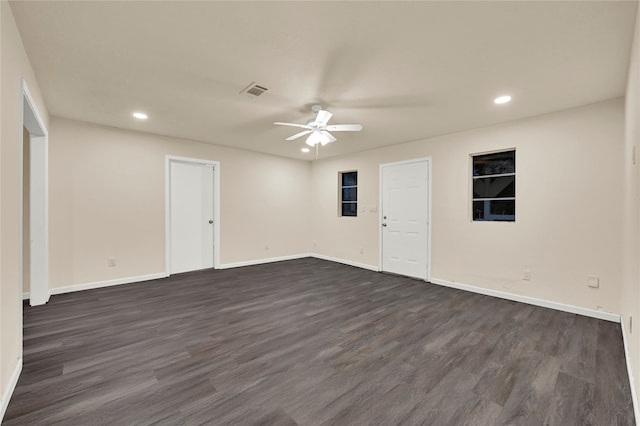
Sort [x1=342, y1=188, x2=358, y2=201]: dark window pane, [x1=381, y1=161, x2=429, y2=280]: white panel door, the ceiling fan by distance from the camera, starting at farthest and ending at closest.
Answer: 1. [x1=342, y1=188, x2=358, y2=201]: dark window pane
2. [x1=381, y1=161, x2=429, y2=280]: white panel door
3. the ceiling fan

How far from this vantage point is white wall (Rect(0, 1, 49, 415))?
5.37ft

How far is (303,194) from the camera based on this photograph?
698cm

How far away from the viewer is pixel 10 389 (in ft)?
5.79

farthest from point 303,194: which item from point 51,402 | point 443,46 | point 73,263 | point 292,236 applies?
point 51,402

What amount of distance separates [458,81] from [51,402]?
13.3 feet

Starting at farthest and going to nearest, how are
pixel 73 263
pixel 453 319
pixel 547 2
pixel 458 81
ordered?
pixel 73 263 < pixel 453 319 < pixel 458 81 < pixel 547 2

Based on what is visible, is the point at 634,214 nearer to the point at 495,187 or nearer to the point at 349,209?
the point at 495,187

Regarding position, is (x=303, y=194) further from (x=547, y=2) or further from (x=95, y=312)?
(x=547, y=2)

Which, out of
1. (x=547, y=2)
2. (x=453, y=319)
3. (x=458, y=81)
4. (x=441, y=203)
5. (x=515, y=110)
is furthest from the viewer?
(x=441, y=203)

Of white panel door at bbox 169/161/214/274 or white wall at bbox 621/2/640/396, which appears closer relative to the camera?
white wall at bbox 621/2/640/396

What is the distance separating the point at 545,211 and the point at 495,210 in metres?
0.63

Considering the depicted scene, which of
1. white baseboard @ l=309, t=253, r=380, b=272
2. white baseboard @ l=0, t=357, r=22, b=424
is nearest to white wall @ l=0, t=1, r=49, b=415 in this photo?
white baseboard @ l=0, t=357, r=22, b=424

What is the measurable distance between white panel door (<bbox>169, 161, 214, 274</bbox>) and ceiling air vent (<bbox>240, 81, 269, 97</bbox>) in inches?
111

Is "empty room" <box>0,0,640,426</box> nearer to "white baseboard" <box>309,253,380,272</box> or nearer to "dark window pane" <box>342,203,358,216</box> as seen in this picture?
"white baseboard" <box>309,253,380,272</box>
